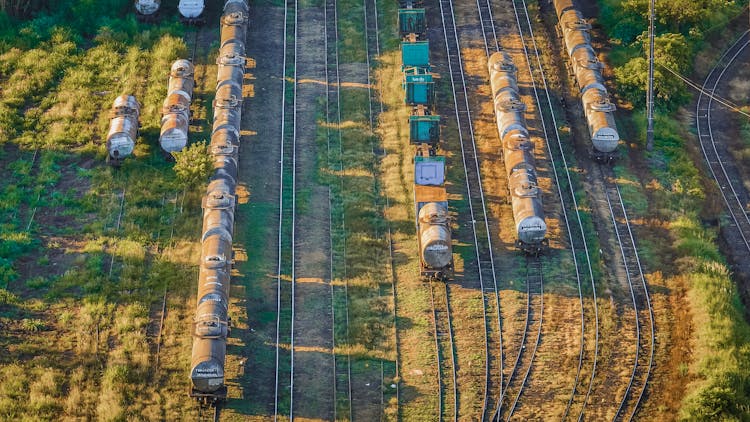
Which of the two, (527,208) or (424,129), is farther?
(424,129)

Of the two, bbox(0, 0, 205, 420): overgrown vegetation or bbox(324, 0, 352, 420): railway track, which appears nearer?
bbox(0, 0, 205, 420): overgrown vegetation

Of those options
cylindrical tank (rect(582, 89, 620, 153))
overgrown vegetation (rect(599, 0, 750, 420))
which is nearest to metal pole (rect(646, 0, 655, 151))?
overgrown vegetation (rect(599, 0, 750, 420))

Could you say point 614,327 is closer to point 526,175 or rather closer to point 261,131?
point 526,175

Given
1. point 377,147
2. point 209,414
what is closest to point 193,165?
point 377,147

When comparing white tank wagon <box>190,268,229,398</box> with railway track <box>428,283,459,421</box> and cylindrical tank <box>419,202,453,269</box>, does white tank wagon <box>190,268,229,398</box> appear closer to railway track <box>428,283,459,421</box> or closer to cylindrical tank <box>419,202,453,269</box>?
railway track <box>428,283,459,421</box>

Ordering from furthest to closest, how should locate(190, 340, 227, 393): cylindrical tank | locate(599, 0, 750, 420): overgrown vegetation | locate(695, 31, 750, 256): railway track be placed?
locate(695, 31, 750, 256): railway track
locate(599, 0, 750, 420): overgrown vegetation
locate(190, 340, 227, 393): cylindrical tank

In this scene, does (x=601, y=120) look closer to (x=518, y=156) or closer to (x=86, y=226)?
(x=518, y=156)
